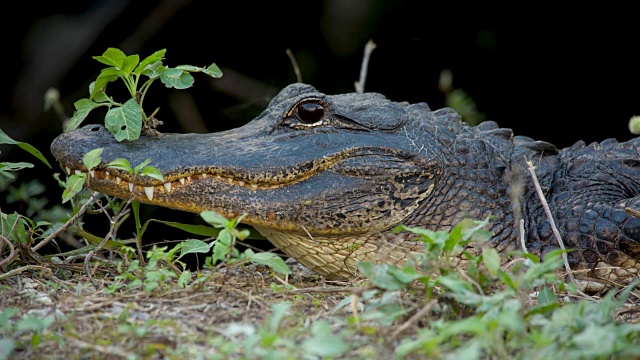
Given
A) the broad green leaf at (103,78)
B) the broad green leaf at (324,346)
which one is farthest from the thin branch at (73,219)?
the broad green leaf at (324,346)

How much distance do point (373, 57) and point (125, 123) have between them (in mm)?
3560

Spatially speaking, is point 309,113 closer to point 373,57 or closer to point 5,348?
point 5,348

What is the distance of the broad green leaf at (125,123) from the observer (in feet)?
11.0

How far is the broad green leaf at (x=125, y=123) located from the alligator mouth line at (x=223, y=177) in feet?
0.59

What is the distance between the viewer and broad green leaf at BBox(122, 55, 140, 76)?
3.29 meters

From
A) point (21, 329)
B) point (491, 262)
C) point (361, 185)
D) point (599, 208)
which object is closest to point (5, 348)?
point (21, 329)

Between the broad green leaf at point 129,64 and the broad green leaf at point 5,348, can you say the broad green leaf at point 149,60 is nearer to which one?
the broad green leaf at point 129,64

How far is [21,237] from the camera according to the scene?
3248mm

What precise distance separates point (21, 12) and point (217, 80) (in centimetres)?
149

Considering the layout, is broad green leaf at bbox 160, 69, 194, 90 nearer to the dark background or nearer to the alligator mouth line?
the alligator mouth line

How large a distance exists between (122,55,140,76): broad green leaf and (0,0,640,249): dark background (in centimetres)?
245

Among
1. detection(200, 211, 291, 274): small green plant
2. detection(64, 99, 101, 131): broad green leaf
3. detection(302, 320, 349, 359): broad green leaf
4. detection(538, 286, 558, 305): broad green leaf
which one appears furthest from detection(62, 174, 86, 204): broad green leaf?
detection(538, 286, 558, 305): broad green leaf

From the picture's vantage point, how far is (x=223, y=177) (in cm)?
341

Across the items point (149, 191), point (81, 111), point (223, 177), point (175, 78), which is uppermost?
point (175, 78)
